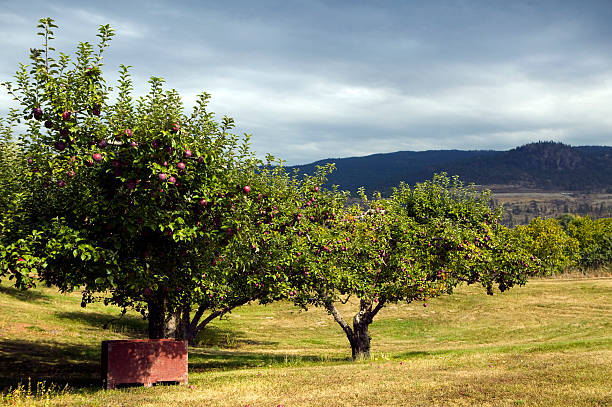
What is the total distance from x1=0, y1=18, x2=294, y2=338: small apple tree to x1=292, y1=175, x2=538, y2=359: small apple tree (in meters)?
8.20

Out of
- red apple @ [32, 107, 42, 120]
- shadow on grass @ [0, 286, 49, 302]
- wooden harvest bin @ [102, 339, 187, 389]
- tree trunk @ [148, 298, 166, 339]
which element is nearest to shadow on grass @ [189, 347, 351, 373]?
tree trunk @ [148, 298, 166, 339]

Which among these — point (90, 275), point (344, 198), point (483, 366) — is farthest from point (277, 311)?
point (90, 275)

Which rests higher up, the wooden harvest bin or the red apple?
→ the red apple

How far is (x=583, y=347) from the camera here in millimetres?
25125

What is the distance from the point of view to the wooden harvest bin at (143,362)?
1566 centimetres

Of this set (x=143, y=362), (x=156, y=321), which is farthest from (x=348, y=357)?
(x=143, y=362)

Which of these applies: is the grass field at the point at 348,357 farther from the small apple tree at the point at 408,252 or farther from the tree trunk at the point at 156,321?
the small apple tree at the point at 408,252

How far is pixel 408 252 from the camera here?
25.1m

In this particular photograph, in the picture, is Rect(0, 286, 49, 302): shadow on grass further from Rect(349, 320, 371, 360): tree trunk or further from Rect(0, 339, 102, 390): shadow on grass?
Rect(349, 320, 371, 360): tree trunk

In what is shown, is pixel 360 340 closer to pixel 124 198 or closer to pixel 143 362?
pixel 143 362

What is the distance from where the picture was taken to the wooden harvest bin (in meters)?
15.7

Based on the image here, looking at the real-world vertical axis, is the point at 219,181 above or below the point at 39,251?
above

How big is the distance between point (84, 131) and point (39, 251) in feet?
10.8

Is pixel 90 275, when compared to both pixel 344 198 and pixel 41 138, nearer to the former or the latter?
pixel 41 138
